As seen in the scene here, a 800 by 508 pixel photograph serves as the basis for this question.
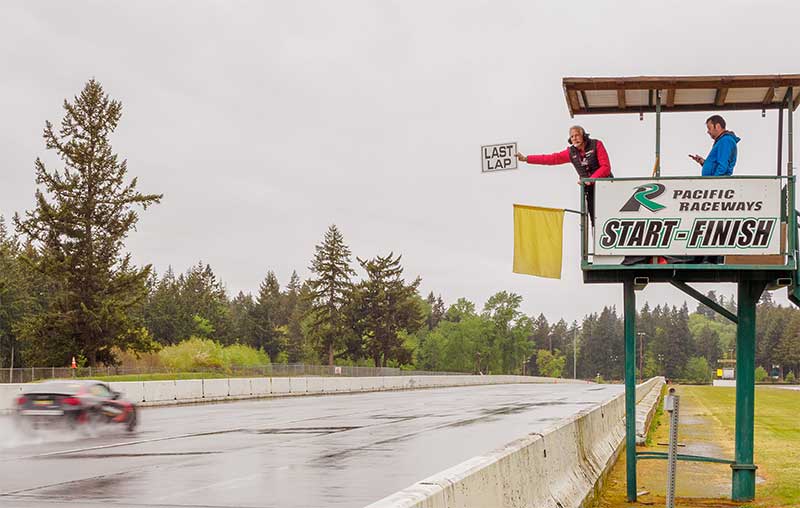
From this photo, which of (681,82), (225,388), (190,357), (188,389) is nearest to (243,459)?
(681,82)

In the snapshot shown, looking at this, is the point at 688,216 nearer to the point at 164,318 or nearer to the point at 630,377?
the point at 630,377

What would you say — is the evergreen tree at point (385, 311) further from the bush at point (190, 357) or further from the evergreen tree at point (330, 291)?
the bush at point (190, 357)

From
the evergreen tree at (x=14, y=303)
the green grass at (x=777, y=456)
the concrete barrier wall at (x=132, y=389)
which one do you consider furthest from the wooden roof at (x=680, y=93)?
the evergreen tree at (x=14, y=303)

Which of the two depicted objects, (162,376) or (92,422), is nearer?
(92,422)

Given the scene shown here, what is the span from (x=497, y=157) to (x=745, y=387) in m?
4.60

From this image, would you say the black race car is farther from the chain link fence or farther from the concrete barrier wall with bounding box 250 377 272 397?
the chain link fence

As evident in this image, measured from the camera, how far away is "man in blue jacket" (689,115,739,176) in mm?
13664

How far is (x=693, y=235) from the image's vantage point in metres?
13.4

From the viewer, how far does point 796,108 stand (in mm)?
14586

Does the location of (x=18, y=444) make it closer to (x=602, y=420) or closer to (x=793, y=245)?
(x=602, y=420)

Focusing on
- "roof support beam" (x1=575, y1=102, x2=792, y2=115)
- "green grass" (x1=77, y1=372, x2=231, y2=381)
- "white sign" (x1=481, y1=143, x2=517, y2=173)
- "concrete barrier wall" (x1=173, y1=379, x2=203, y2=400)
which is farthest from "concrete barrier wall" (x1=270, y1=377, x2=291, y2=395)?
"white sign" (x1=481, y1=143, x2=517, y2=173)

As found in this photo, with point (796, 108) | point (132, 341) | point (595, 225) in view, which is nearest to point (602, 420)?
point (595, 225)

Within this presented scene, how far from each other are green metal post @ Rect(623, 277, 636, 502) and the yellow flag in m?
1.06

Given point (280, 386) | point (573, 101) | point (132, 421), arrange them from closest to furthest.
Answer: point (573, 101)
point (132, 421)
point (280, 386)
